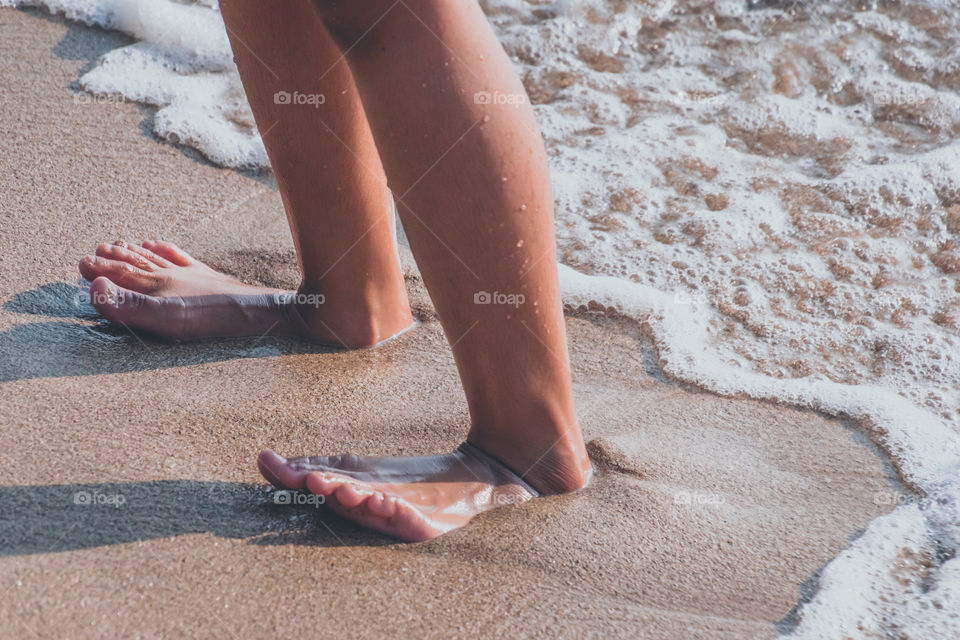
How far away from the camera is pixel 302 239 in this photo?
5.82 ft

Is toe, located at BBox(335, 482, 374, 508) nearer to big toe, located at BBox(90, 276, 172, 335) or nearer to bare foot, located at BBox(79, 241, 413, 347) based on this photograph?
bare foot, located at BBox(79, 241, 413, 347)

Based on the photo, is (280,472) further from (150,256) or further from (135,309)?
(150,256)

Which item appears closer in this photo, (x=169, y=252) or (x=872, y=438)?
(x=872, y=438)

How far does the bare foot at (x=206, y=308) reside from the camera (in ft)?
5.88

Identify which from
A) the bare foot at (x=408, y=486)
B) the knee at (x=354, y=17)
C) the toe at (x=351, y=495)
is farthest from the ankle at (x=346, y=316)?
the knee at (x=354, y=17)

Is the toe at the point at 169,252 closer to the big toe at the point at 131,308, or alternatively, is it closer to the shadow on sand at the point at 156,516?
the big toe at the point at 131,308

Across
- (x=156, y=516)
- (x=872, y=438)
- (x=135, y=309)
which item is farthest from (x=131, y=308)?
(x=872, y=438)

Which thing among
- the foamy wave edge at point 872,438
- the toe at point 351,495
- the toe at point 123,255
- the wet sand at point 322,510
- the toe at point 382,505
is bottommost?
the foamy wave edge at point 872,438

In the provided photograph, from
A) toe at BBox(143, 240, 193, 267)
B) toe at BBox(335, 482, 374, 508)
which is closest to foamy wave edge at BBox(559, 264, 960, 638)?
toe at BBox(335, 482, 374, 508)

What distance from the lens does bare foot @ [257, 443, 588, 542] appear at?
1.27m

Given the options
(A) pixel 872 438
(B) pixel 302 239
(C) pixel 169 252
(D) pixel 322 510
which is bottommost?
(A) pixel 872 438

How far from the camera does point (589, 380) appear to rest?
188cm

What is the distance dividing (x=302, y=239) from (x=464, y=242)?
0.67 metres

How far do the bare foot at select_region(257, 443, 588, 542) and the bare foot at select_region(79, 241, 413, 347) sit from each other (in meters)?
0.49
